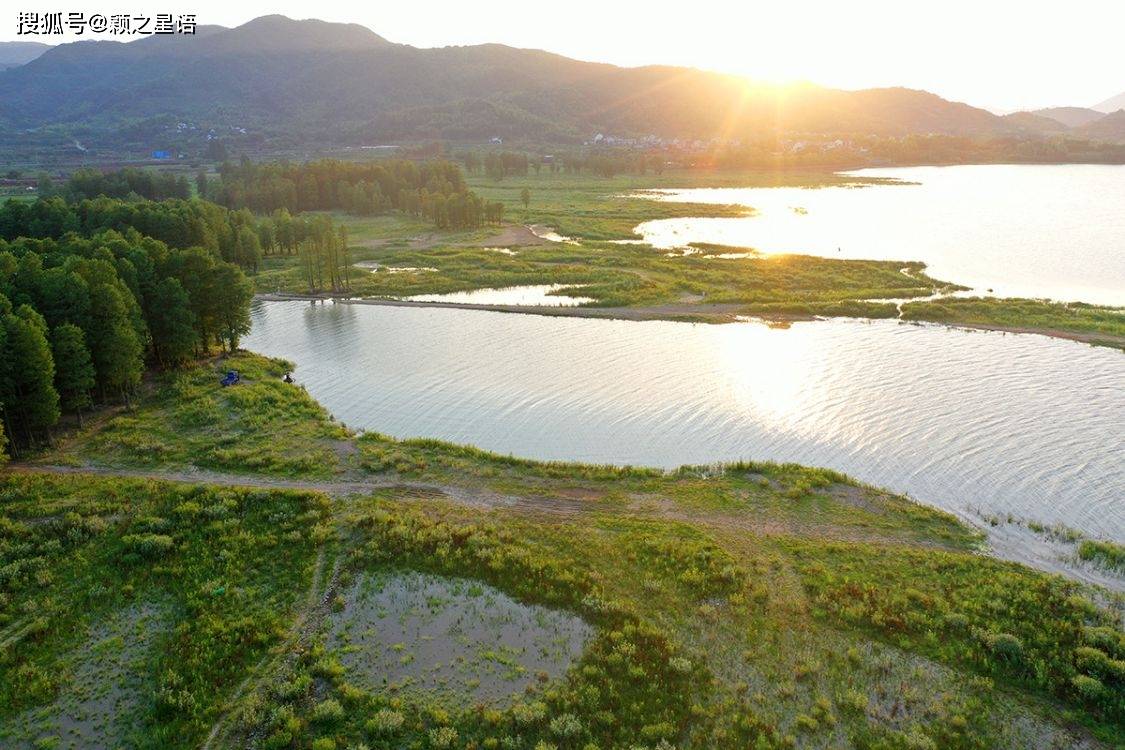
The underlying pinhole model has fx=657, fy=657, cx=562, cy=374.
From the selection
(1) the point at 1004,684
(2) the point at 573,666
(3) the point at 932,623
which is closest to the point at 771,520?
(3) the point at 932,623

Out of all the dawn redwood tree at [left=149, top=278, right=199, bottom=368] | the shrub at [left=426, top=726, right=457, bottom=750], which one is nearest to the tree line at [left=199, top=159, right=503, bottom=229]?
the dawn redwood tree at [left=149, top=278, right=199, bottom=368]

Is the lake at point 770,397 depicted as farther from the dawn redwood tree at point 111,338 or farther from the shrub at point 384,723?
the shrub at point 384,723

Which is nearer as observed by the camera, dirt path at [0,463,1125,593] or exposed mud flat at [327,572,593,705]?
exposed mud flat at [327,572,593,705]

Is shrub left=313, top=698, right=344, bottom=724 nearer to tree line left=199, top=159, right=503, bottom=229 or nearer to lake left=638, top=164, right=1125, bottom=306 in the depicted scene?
lake left=638, top=164, right=1125, bottom=306

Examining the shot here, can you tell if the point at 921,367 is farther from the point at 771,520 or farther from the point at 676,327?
the point at 771,520

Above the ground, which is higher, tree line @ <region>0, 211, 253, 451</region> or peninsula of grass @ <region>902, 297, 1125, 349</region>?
tree line @ <region>0, 211, 253, 451</region>

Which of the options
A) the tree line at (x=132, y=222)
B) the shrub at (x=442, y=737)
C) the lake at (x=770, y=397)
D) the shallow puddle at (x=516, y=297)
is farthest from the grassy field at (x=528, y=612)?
the tree line at (x=132, y=222)
